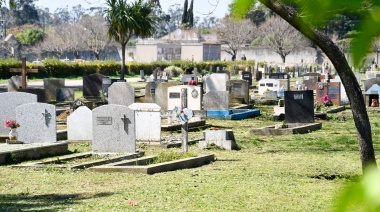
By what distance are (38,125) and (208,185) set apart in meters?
5.90

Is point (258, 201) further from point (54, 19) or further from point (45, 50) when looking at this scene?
point (54, 19)

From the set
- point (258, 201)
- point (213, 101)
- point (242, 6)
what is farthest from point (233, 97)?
point (242, 6)

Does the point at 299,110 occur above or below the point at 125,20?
below

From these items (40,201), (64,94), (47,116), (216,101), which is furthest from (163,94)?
(40,201)

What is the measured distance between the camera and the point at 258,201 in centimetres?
873

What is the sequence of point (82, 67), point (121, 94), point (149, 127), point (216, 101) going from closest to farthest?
point (149, 127), point (121, 94), point (216, 101), point (82, 67)

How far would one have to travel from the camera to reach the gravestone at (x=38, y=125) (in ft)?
48.9

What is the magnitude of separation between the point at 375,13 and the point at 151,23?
1665 inches

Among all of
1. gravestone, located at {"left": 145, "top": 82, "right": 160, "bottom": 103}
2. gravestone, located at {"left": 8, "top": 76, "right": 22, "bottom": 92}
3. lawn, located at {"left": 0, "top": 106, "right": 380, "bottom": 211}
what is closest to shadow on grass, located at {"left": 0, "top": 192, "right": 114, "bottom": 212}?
lawn, located at {"left": 0, "top": 106, "right": 380, "bottom": 211}

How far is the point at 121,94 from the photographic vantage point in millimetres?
23875

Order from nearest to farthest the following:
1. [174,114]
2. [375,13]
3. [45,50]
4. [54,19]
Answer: [375,13] < [174,114] < [45,50] < [54,19]

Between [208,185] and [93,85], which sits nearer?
[208,185]

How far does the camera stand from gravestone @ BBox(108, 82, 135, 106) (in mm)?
23703

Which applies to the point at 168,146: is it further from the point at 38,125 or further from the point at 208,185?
the point at 208,185
